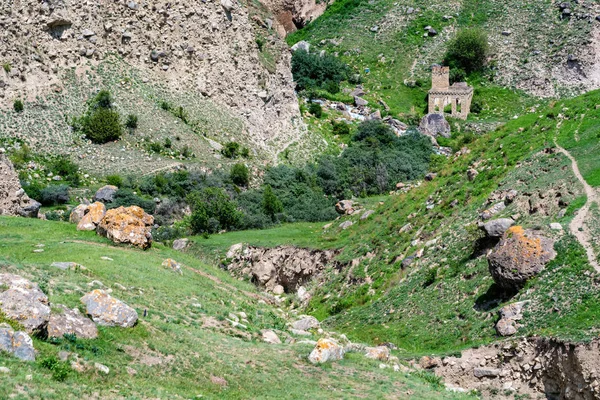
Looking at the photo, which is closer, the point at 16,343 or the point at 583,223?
the point at 16,343

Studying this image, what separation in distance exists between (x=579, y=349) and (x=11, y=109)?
43.2m

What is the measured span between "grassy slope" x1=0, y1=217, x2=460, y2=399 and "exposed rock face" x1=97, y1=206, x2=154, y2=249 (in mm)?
2667

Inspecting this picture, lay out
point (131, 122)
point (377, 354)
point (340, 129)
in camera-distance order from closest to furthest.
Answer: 1. point (377, 354)
2. point (131, 122)
3. point (340, 129)

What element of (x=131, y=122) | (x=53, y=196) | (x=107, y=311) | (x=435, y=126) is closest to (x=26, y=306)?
(x=107, y=311)

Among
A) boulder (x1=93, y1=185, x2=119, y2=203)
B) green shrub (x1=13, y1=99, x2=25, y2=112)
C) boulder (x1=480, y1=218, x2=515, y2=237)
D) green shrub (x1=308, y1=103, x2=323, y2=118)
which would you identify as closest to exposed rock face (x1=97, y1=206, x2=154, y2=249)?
boulder (x1=480, y1=218, x2=515, y2=237)

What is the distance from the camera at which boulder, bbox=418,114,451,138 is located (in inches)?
2970

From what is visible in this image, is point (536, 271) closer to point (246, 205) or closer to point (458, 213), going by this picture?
point (458, 213)

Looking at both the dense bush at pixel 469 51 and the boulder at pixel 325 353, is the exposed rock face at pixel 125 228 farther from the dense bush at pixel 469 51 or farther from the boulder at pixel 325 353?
the dense bush at pixel 469 51

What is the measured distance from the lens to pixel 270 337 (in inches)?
923

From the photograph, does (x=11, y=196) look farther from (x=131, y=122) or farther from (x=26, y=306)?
(x=26, y=306)

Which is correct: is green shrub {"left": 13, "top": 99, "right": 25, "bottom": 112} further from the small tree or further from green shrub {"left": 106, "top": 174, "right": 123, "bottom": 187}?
the small tree

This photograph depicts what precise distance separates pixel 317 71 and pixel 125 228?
5358cm

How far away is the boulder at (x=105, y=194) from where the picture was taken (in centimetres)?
4931

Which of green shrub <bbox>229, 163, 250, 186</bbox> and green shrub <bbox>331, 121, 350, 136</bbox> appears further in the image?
green shrub <bbox>331, 121, 350, 136</bbox>
